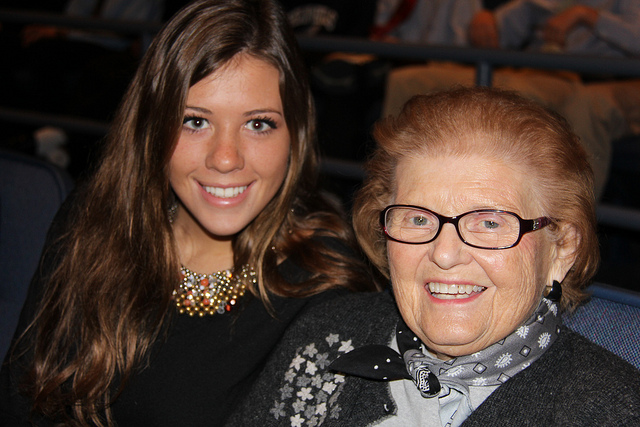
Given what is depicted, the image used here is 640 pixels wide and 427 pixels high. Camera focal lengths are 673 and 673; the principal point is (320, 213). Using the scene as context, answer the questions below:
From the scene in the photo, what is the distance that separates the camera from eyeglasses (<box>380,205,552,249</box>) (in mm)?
1128

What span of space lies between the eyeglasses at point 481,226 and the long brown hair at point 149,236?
45 centimetres

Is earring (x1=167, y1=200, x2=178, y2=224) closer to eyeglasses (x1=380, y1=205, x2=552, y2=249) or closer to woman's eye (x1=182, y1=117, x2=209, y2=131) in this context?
woman's eye (x1=182, y1=117, x2=209, y2=131)

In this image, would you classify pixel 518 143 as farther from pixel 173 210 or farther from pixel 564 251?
pixel 173 210

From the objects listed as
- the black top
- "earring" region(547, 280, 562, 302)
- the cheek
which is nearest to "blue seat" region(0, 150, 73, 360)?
the black top

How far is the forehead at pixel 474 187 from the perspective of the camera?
3.73ft

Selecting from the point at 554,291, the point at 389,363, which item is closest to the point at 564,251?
the point at 554,291

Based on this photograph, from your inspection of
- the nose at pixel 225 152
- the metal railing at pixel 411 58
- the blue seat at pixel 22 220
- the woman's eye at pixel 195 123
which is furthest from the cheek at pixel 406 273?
the metal railing at pixel 411 58

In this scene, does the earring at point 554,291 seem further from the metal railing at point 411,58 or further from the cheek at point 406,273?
the metal railing at point 411,58

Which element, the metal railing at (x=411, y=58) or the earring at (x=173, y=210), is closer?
the earring at (x=173, y=210)

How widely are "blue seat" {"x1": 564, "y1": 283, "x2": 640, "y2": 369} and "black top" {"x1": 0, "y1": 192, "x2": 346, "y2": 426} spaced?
0.55 meters

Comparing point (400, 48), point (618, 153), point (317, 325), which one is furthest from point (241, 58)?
point (618, 153)

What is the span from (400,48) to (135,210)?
1.44m

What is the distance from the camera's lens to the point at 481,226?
115 centimetres

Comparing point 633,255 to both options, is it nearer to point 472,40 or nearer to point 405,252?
point 472,40
